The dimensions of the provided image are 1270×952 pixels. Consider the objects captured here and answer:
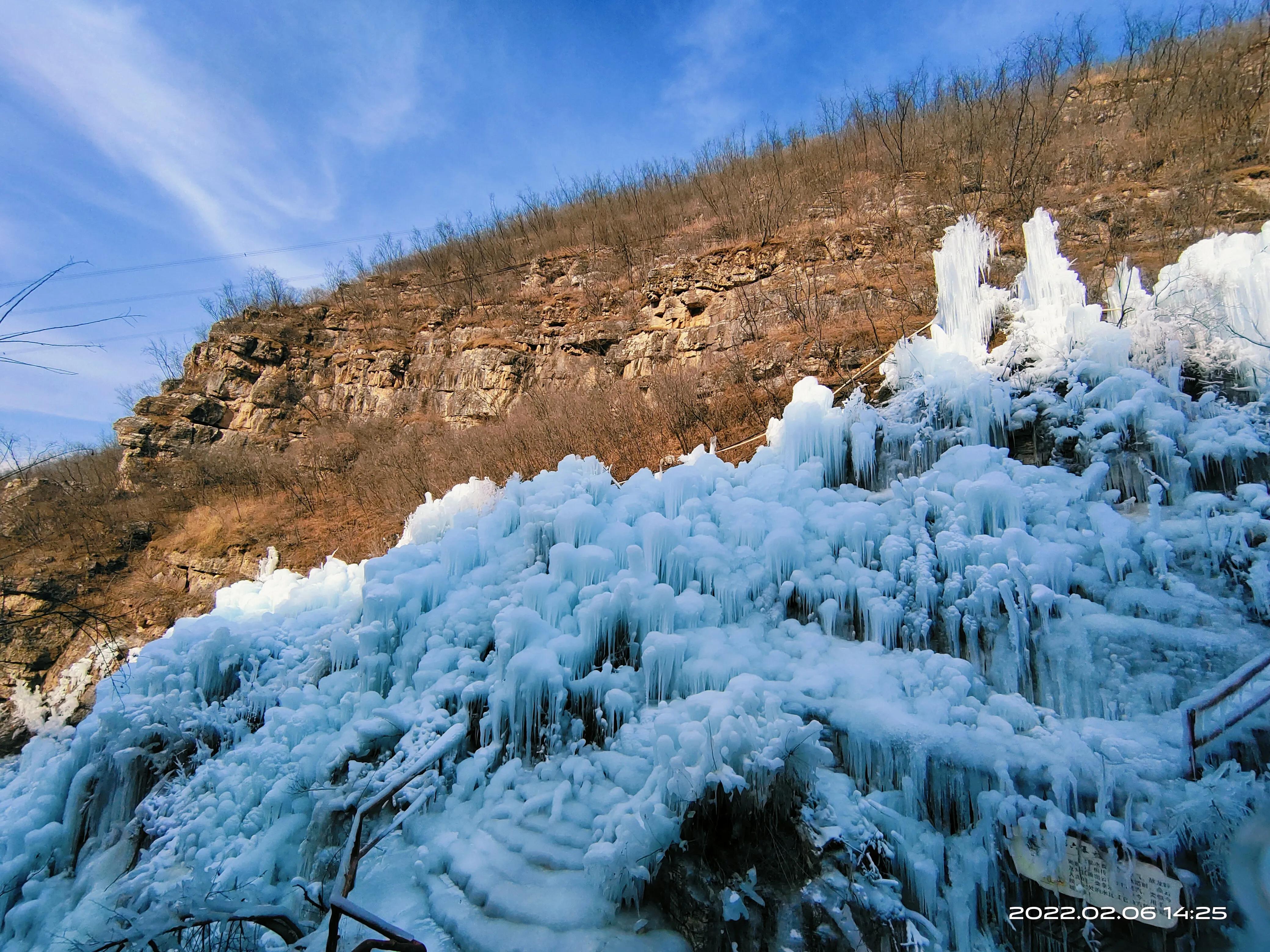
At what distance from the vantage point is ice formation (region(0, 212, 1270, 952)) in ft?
12.1

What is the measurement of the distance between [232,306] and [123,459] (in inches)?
277

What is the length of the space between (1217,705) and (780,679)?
101 inches

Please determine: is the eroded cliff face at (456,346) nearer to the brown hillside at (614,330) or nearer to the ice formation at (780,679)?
the brown hillside at (614,330)

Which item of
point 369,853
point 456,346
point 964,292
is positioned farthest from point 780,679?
A: point 456,346

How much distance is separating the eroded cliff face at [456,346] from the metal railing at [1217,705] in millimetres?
10367

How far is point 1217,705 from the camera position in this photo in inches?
138

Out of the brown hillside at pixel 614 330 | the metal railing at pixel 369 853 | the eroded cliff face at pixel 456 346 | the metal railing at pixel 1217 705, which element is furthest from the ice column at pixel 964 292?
the metal railing at pixel 369 853

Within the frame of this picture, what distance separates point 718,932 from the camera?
3.53m

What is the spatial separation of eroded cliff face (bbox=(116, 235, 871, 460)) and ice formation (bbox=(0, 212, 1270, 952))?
7378mm

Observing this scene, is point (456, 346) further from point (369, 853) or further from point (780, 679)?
point (780, 679)

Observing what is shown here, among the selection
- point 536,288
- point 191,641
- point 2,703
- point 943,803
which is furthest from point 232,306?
point 943,803

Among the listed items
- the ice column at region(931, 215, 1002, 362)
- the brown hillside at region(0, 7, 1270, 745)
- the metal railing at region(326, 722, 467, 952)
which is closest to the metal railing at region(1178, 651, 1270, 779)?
the metal railing at region(326, 722, 467, 952)

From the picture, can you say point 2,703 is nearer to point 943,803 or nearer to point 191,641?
point 191,641

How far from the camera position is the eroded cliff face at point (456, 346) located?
46.1 feet
